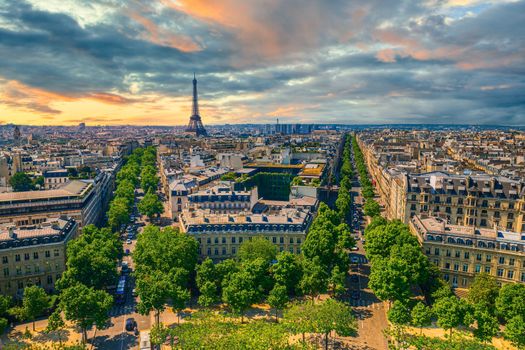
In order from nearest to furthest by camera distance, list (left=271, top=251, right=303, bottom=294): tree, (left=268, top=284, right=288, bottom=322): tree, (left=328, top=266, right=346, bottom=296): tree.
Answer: (left=268, top=284, right=288, bottom=322): tree
(left=271, top=251, right=303, bottom=294): tree
(left=328, top=266, right=346, bottom=296): tree

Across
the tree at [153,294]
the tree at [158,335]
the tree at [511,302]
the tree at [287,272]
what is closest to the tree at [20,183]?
the tree at [153,294]

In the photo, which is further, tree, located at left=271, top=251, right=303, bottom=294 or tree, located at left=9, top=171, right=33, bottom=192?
tree, located at left=9, top=171, right=33, bottom=192

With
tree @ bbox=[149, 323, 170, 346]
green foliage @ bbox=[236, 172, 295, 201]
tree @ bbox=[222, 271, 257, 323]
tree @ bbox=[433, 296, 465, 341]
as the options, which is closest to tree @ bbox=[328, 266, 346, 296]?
tree @ bbox=[222, 271, 257, 323]

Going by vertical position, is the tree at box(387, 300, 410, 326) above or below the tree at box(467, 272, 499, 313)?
below

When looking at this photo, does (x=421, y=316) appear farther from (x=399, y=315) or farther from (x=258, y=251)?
(x=258, y=251)

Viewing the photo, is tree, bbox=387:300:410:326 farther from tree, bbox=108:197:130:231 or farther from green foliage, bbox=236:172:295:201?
green foliage, bbox=236:172:295:201

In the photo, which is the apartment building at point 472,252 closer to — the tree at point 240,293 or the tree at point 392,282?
the tree at point 392,282

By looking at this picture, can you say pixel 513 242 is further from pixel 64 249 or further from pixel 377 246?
pixel 64 249
